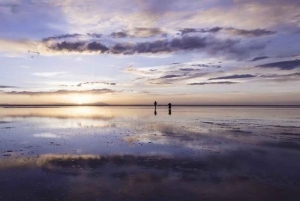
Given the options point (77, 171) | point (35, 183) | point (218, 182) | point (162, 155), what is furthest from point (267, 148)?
point (35, 183)

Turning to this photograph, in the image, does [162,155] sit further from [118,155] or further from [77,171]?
[77,171]

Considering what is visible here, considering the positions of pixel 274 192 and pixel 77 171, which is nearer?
pixel 274 192

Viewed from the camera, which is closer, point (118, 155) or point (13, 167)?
point (13, 167)

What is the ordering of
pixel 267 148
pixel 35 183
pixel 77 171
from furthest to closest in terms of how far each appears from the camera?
1. pixel 267 148
2. pixel 77 171
3. pixel 35 183

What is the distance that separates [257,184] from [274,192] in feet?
3.51

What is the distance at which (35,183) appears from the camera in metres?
11.6

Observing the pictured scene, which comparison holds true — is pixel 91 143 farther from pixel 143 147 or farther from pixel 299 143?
pixel 299 143

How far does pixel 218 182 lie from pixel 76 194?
5.92 meters

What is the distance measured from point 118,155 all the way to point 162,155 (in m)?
2.79

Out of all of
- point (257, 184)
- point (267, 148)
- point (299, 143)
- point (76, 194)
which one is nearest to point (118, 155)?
point (76, 194)

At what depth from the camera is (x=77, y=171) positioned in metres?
13.7

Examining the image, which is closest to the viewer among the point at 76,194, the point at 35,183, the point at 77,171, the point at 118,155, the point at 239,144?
the point at 76,194

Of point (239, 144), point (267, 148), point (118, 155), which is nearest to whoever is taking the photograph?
point (118, 155)

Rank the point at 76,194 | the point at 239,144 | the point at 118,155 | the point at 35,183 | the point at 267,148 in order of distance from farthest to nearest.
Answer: the point at 239,144
the point at 267,148
the point at 118,155
the point at 35,183
the point at 76,194
